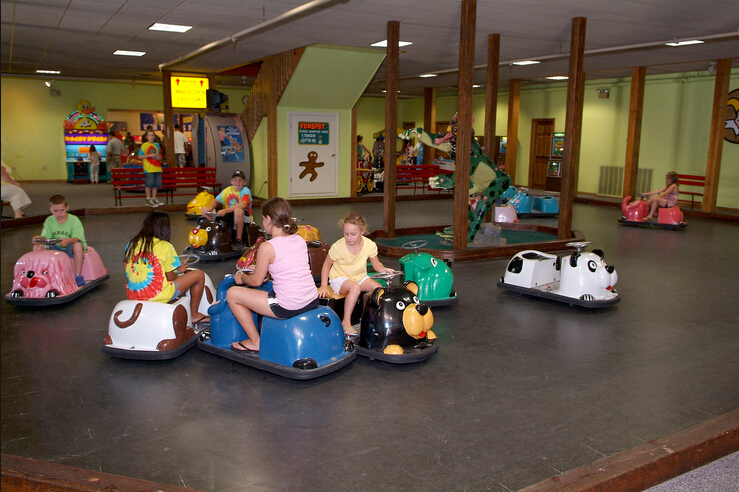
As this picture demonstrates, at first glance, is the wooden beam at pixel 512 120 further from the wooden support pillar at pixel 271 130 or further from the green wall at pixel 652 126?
the wooden support pillar at pixel 271 130

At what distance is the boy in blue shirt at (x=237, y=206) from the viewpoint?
8148 mm

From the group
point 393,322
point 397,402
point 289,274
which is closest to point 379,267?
point 393,322

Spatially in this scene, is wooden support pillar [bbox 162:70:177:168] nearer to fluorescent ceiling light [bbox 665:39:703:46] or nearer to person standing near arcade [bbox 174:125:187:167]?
person standing near arcade [bbox 174:125:187:167]

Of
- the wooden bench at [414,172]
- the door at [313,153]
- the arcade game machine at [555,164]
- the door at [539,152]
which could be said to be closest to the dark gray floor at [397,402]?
the door at [313,153]

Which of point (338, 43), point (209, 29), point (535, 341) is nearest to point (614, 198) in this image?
point (338, 43)

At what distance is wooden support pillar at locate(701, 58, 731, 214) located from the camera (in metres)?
12.3

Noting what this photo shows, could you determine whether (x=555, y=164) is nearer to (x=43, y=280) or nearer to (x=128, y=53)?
(x=128, y=53)

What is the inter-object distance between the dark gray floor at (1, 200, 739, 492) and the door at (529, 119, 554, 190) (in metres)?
13.5

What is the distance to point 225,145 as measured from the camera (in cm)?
1427

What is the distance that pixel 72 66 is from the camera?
15.5m

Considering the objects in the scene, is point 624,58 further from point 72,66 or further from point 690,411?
point 72,66

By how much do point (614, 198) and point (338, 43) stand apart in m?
9.37

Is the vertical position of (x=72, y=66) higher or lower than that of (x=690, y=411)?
higher

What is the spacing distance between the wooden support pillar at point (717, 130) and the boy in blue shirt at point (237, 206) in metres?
9.96
